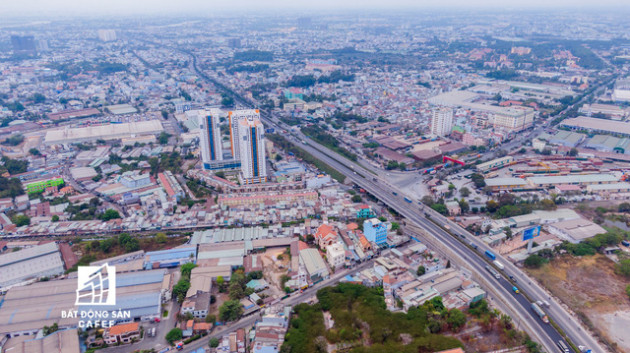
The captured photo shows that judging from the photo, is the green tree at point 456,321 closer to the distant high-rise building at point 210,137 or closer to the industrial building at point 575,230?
the industrial building at point 575,230

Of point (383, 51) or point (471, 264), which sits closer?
point (471, 264)

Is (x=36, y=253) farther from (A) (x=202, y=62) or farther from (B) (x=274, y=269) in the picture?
(A) (x=202, y=62)

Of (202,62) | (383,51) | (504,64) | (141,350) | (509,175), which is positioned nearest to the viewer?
(141,350)

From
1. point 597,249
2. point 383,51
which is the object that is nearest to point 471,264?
point 597,249

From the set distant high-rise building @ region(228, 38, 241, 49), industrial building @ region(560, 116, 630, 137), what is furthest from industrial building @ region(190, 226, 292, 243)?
distant high-rise building @ region(228, 38, 241, 49)

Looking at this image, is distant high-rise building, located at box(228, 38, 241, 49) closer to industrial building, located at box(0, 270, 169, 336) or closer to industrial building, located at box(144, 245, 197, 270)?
industrial building, located at box(144, 245, 197, 270)

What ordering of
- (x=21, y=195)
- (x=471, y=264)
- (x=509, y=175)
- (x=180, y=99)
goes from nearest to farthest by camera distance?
(x=471, y=264) → (x=21, y=195) → (x=509, y=175) → (x=180, y=99)

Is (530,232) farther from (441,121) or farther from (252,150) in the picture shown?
(441,121)
